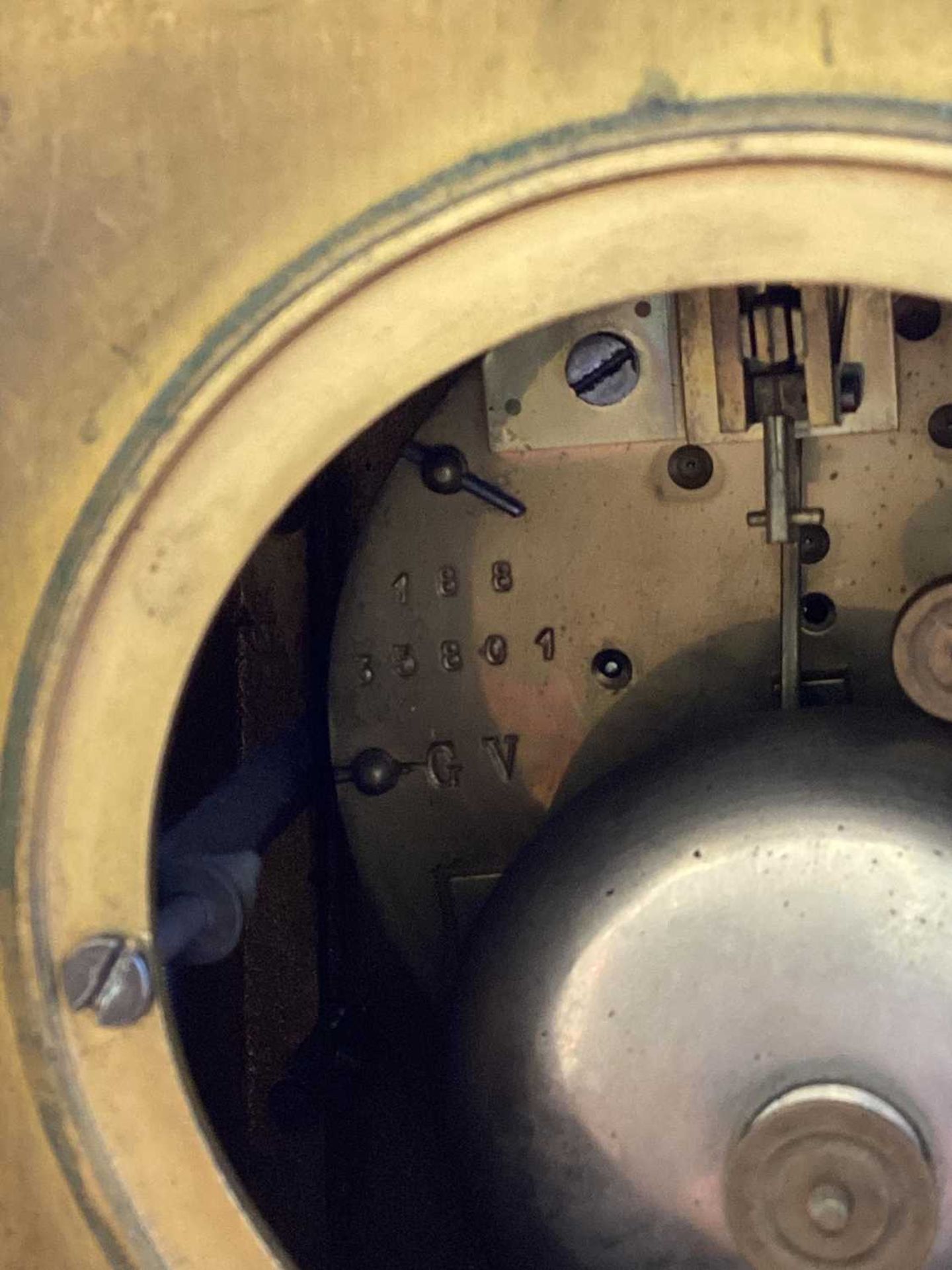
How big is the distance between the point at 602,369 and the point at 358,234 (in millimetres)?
310

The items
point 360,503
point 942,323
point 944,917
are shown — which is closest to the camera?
point 944,917

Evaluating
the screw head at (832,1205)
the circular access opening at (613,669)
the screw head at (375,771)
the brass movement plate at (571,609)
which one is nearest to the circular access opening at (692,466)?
the brass movement plate at (571,609)

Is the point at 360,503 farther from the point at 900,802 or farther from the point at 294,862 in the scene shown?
the point at 900,802

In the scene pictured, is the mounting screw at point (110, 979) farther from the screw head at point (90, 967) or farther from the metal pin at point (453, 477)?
the metal pin at point (453, 477)

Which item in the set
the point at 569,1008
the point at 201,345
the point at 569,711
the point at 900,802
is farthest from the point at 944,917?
the point at 201,345

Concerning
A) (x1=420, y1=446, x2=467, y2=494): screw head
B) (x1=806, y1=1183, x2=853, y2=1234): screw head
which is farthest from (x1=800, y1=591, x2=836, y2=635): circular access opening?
(x1=806, y1=1183, x2=853, y2=1234): screw head

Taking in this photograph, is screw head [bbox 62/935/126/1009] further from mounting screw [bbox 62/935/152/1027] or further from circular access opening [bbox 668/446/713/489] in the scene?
circular access opening [bbox 668/446/713/489]

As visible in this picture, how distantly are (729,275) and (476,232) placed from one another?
4.1 inches

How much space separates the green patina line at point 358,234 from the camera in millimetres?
492

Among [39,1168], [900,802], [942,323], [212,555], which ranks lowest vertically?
[39,1168]

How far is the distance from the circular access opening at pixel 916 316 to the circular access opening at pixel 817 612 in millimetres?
168

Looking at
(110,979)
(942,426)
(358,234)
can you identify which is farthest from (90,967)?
(942,426)

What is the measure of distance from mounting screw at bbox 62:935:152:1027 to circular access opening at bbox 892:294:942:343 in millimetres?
568

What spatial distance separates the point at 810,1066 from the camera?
64cm
